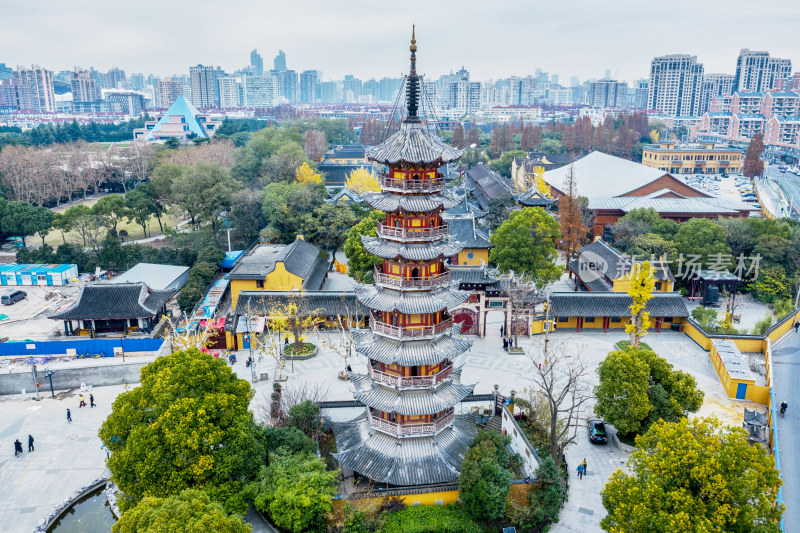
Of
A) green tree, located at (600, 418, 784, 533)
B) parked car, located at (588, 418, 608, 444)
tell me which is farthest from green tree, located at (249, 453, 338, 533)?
parked car, located at (588, 418, 608, 444)

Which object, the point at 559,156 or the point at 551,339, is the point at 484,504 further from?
the point at 559,156

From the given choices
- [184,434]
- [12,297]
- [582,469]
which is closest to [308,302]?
[184,434]

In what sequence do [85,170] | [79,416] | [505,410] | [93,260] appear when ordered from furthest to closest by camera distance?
[85,170] < [93,260] < [79,416] < [505,410]

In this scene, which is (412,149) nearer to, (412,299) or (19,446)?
(412,299)

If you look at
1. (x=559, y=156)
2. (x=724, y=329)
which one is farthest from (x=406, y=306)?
(x=559, y=156)

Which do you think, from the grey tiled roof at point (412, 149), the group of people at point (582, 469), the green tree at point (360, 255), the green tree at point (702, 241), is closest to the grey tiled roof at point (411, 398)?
the group of people at point (582, 469)

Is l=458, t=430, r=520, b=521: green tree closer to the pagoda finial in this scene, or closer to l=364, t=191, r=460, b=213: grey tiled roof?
l=364, t=191, r=460, b=213: grey tiled roof

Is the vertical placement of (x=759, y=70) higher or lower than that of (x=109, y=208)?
higher
